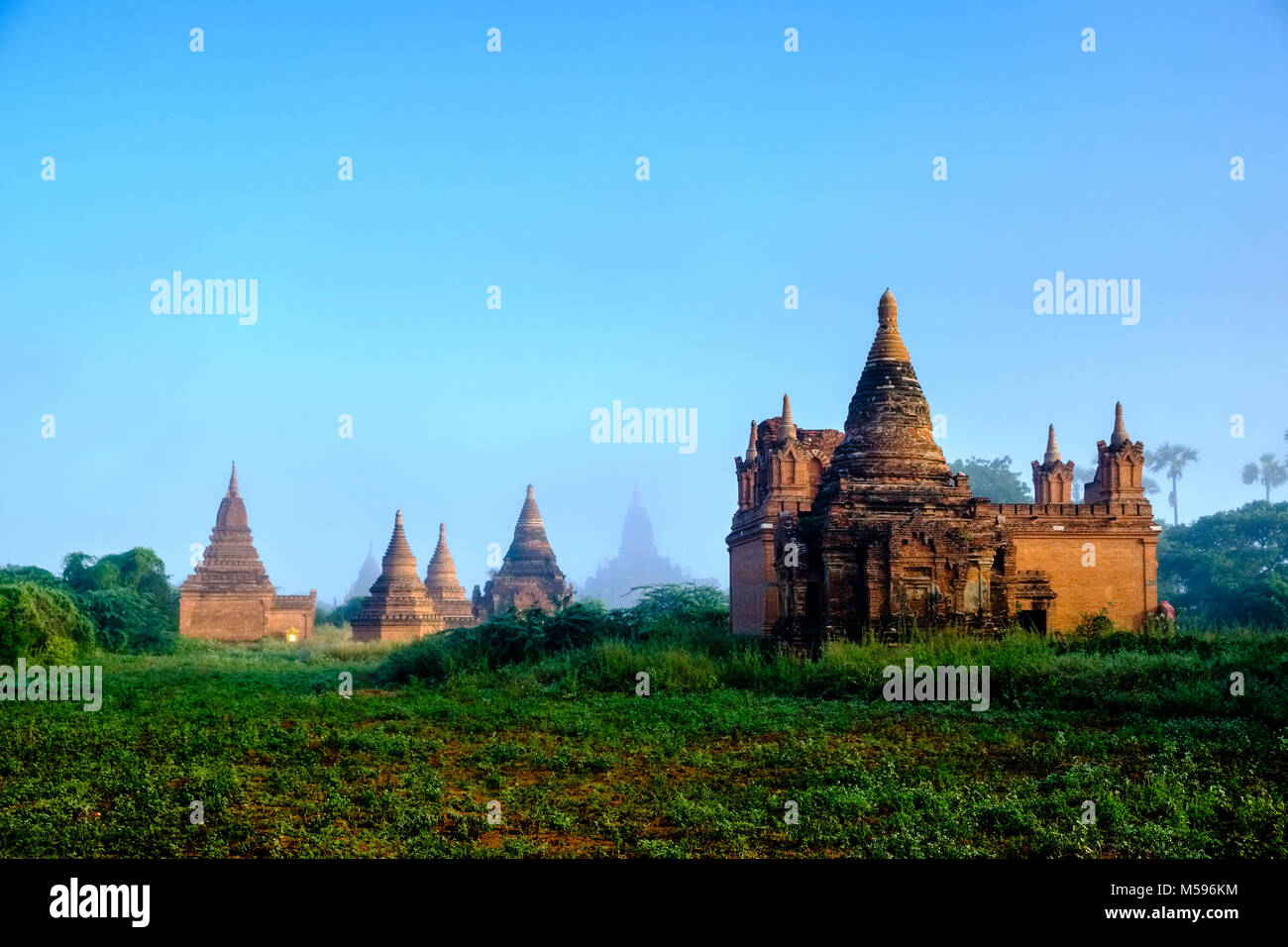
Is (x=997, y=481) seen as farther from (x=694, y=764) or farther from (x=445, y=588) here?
(x=694, y=764)

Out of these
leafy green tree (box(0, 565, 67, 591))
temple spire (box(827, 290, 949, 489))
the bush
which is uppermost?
temple spire (box(827, 290, 949, 489))

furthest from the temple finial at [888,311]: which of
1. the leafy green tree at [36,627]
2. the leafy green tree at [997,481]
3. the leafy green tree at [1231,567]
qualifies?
the leafy green tree at [997,481]

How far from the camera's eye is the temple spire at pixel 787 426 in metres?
25.8

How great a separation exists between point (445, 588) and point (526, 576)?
153 inches

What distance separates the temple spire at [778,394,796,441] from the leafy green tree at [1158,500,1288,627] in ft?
72.0

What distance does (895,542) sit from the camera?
20328 mm

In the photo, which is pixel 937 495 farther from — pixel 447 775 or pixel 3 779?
pixel 3 779

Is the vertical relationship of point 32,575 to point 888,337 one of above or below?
below

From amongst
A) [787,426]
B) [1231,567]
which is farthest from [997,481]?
[787,426]

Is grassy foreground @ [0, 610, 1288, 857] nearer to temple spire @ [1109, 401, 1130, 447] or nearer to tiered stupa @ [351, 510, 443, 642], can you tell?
temple spire @ [1109, 401, 1130, 447]

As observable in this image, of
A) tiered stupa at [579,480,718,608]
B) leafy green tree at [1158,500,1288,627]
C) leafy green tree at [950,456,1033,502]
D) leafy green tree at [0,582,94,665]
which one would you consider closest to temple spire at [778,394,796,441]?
leafy green tree at [0,582,94,665]

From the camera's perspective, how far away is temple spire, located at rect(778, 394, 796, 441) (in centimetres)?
2583

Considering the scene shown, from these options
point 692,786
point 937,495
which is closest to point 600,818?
point 692,786
